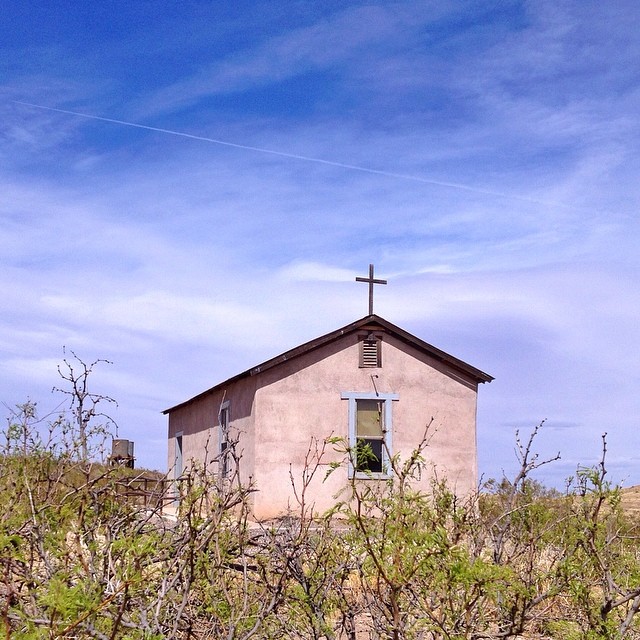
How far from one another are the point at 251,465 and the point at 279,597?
43.4ft

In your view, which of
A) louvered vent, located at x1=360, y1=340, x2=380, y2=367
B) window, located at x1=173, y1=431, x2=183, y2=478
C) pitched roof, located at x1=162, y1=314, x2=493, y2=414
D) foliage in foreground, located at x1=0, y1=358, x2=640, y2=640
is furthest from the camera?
window, located at x1=173, y1=431, x2=183, y2=478

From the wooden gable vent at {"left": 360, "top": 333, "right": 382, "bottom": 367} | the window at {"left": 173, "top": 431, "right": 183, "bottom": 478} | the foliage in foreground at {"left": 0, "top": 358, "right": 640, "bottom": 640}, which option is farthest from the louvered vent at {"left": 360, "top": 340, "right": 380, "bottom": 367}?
the foliage in foreground at {"left": 0, "top": 358, "right": 640, "bottom": 640}

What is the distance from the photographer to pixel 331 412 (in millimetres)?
17516

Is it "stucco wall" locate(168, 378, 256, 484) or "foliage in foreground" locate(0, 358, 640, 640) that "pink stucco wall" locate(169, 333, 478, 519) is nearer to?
"stucco wall" locate(168, 378, 256, 484)

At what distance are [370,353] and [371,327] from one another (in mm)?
551

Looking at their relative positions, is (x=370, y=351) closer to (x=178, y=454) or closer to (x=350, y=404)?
(x=350, y=404)

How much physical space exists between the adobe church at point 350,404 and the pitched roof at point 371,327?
0.07 ft

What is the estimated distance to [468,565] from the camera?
3.16 m

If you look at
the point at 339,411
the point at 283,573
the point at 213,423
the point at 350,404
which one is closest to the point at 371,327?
the point at 350,404

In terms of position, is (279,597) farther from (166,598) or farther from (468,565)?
(468,565)

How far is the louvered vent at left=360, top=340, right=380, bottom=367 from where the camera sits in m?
Answer: 17.9

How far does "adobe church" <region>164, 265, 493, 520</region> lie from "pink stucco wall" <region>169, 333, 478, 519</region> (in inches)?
0.8

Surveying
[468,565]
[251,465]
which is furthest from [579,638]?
[251,465]

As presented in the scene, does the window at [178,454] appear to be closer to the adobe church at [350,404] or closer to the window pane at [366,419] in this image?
the adobe church at [350,404]
